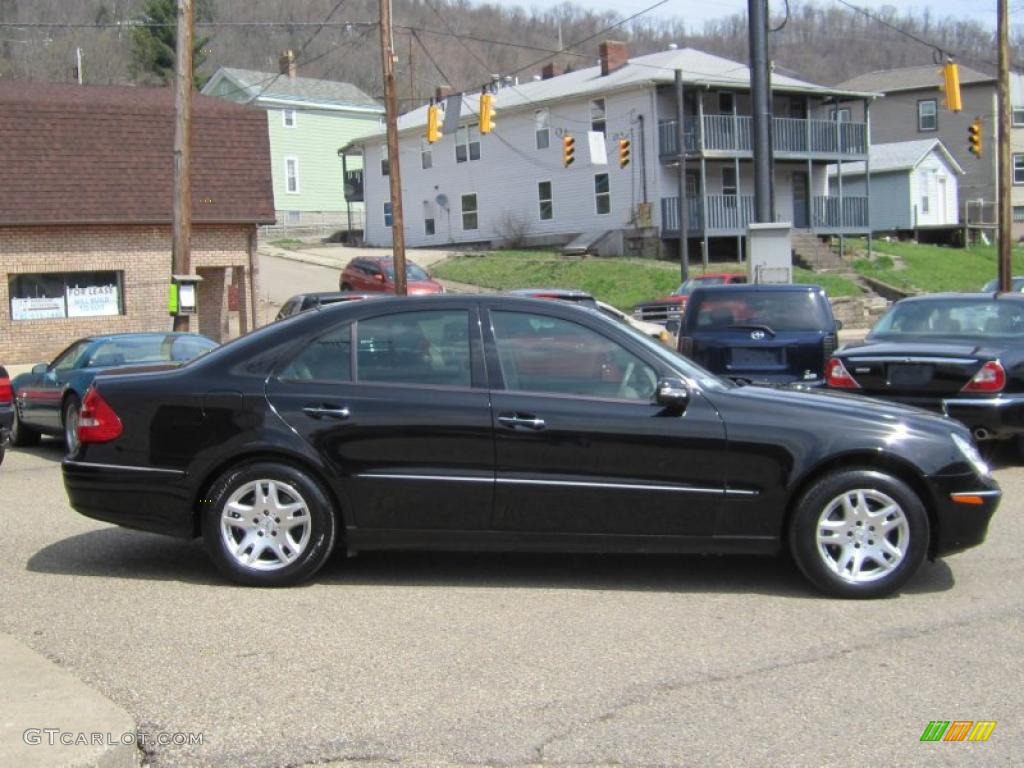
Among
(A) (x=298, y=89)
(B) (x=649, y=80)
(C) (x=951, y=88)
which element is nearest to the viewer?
(C) (x=951, y=88)

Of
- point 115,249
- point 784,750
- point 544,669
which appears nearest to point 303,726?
point 544,669

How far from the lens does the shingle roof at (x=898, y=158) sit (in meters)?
54.7

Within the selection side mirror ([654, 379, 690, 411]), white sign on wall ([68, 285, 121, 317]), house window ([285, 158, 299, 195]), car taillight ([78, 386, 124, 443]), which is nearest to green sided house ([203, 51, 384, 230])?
house window ([285, 158, 299, 195])

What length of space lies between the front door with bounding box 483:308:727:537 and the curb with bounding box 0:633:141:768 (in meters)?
2.46

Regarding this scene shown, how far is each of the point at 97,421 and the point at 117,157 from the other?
21.5 meters

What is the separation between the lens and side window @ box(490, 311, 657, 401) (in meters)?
6.67

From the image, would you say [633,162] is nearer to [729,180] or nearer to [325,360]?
[729,180]

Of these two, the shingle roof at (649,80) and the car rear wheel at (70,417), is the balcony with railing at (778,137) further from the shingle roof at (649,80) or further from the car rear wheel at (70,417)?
the car rear wheel at (70,417)

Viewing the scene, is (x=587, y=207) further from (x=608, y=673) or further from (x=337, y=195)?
(x=608, y=673)

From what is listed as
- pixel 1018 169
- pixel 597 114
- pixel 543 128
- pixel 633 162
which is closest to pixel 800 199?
pixel 633 162

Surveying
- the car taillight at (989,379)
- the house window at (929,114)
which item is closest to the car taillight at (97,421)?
the car taillight at (989,379)

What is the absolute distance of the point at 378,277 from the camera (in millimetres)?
36188

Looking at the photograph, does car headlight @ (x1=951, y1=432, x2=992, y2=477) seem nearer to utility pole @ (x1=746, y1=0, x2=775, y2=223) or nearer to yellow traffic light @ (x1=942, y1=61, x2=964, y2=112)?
yellow traffic light @ (x1=942, y1=61, x2=964, y2=112)

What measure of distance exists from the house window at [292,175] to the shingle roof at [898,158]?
26.3m
